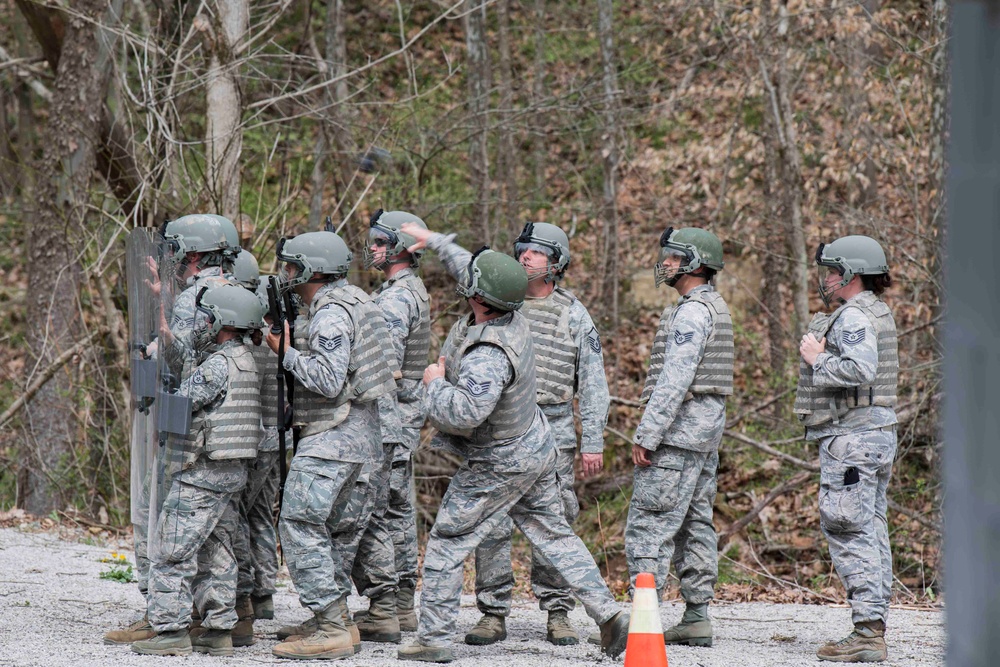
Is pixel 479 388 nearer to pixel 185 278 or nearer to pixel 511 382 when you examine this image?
pixel 511 382

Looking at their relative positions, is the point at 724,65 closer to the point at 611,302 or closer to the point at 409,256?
the point at 611,302

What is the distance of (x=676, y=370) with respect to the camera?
6742mm

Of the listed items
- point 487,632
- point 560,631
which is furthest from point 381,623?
point 560,631

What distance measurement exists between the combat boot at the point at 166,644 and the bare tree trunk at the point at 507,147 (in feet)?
23.6

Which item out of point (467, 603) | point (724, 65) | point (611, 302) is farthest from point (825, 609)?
point (724, 65)

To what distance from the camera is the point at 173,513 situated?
610 centimetres

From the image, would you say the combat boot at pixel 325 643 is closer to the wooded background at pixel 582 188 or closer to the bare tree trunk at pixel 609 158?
the wooded background at pixel 582 188

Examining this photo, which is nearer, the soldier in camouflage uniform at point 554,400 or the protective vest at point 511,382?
the protective vest at point 511,382

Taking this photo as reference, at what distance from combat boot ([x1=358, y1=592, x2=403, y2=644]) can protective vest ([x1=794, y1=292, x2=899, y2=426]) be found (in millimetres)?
2642

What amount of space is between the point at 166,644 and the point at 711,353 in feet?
11.4

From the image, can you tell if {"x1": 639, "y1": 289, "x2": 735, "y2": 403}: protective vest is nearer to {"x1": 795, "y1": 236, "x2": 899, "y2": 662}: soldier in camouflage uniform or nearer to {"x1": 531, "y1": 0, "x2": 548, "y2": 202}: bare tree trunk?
{"x1": 795, "y1": 236, "x2": 899, "y2": 662}: soldier in camouflage uniform

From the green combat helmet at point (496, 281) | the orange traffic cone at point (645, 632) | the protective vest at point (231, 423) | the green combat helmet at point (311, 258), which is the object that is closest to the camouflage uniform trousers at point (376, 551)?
the protective vest at point (231, 423)

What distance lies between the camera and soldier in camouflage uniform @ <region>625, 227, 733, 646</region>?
6.71 m

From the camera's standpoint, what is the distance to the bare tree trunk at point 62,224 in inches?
472
